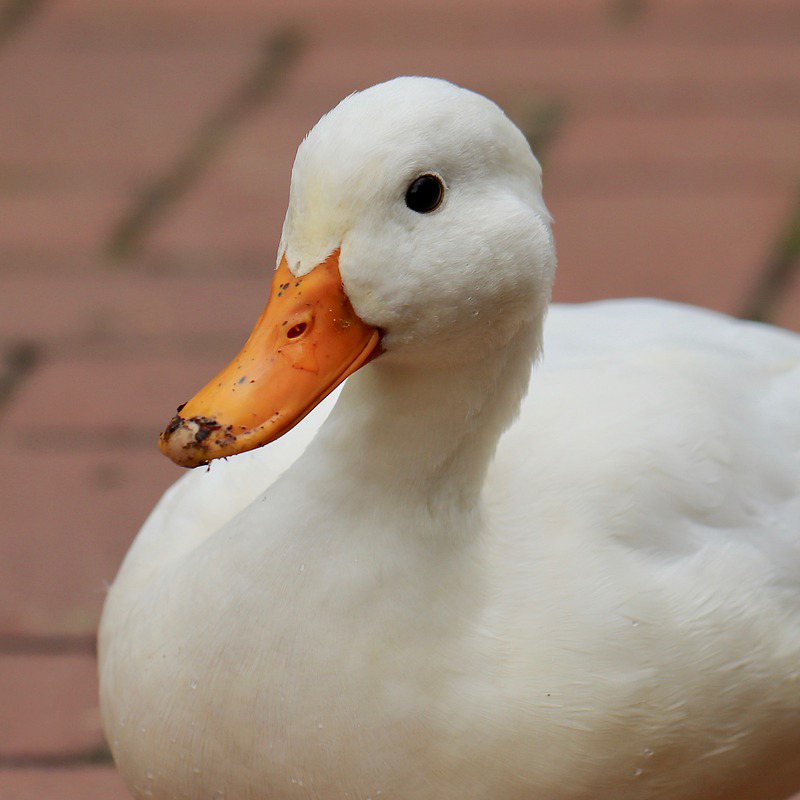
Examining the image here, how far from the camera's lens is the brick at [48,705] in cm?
205

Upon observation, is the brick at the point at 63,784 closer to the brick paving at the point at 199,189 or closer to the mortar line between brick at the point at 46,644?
the brick paving at the point at 199,189

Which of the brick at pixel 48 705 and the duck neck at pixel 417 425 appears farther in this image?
the brick at pixel 48 705

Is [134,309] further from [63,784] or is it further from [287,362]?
[287,362]

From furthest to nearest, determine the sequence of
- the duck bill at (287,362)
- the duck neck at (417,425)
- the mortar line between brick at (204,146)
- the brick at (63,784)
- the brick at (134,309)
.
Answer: the mortar line between brick at (204,146)
the brick at (134,309)
the brick at (63,784)
the duck neck at (417,425)
the duck bill at (287,362)

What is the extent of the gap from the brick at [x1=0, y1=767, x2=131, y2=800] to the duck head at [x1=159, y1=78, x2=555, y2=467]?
2.90 feet

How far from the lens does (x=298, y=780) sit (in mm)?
1447

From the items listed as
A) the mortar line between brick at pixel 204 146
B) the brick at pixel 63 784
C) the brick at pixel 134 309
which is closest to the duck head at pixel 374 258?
the brick at pixel 63 784

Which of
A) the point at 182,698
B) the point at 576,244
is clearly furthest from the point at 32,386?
the point at 182,698

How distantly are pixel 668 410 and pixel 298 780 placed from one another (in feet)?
1.90

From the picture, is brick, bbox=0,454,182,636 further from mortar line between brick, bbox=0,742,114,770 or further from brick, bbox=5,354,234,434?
mortar line between brick, bbox=0,742,114,770

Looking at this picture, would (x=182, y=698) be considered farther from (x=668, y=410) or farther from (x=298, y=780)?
(x=668, y=410)

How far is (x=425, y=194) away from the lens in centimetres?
130

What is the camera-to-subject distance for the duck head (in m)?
1.25

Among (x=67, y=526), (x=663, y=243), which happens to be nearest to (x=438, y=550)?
(x=67, y=526)
